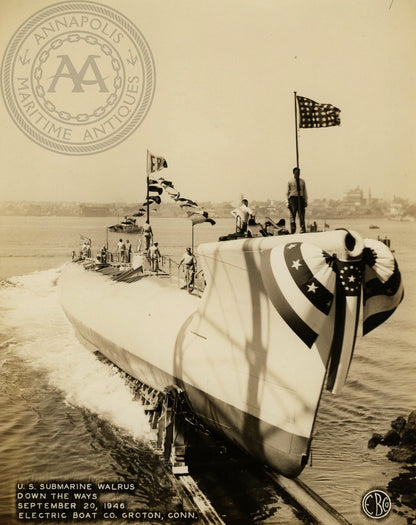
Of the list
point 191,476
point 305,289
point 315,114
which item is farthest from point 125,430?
point 315,114

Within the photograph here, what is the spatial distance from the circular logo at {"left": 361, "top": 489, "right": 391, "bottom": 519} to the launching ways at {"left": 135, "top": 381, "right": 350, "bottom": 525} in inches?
27.7

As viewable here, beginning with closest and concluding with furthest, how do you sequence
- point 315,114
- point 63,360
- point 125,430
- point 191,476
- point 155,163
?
point 315,114 < point 191,476 < point 125,430 < point 155,163 < point 63,360

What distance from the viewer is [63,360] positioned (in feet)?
89.1

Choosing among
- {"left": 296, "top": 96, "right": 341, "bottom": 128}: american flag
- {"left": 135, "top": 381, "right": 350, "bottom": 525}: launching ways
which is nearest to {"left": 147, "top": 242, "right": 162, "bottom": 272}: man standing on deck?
{"left": 135, "top": 381, "right": 350, "bottom": 525}: launching ways

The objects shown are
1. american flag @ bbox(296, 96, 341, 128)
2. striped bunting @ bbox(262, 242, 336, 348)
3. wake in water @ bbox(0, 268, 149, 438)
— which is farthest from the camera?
wake in water @ bbox(0, 268, 149, 438)

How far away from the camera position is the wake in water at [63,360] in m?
19.5

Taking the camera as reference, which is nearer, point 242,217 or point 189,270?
point 242,217

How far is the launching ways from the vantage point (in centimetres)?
1268

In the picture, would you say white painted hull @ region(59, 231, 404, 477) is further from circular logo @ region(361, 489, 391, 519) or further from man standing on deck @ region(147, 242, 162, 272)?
man standing on deck @ region(147, 242, 162, 272)

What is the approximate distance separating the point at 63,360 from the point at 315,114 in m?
19.5

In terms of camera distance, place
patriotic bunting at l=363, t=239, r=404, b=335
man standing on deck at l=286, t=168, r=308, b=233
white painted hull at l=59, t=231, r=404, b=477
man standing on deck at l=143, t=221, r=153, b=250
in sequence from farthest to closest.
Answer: man standing on deck at l=143, t=221, r=153, b=250 → man standing on deck at l=286, t=168, r=308, b=233 → white painted hull at l=59, t=231, r=404, b=477 → patriotic bunting at l=363, t=239, r=404, b=335

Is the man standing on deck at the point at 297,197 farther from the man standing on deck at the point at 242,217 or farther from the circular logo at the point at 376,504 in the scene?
the circular logo at the point at 376,504

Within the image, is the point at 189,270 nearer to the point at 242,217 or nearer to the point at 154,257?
the point at 154,257

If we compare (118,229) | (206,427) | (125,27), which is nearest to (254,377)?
(206,427)
